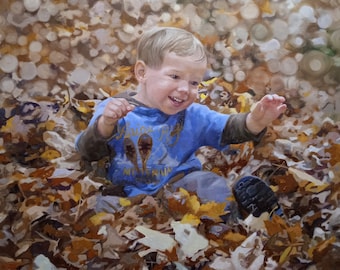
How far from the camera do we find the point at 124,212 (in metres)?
1.80

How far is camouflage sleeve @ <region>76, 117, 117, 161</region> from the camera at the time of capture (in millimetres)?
1801

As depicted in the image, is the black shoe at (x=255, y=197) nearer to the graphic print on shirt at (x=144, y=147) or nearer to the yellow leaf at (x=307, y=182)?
the yellow leaf at (x=307, y=182)

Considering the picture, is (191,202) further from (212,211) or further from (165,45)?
(165,45)

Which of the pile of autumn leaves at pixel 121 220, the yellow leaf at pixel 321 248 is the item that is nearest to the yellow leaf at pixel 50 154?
the pile of autumn leaves at pixel 121 220

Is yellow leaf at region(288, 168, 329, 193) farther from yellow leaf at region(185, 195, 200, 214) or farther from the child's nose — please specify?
the child's nose

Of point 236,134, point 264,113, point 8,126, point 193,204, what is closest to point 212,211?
point 193,204

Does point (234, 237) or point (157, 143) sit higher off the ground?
point (157, 143)

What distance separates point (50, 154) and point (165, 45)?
0.54 m

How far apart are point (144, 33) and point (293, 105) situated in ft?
1.91

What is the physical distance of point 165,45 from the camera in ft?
5.97

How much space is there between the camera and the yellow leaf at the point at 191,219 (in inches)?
71.2

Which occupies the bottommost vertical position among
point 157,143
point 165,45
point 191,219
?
point 191,219

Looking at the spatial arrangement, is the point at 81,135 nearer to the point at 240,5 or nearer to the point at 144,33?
the point at 144,33

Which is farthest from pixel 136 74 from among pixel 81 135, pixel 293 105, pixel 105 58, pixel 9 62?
pixel 293 105
